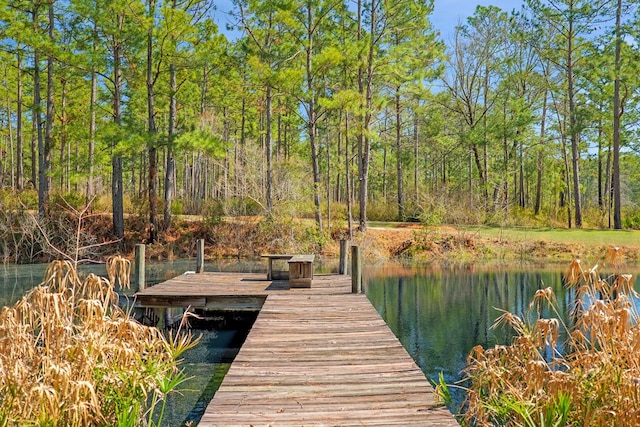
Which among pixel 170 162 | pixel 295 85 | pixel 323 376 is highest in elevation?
pixel 295 85

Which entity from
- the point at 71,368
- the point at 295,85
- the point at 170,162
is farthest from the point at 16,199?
the point at 71,368

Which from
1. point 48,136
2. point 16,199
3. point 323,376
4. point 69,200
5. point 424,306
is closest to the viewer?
point 323,376

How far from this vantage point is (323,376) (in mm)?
4863

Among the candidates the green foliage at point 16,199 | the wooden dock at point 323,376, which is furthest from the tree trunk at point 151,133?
the wooden dock at point 323,376

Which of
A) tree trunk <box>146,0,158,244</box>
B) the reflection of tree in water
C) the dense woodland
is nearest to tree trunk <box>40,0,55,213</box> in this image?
the dense woodland

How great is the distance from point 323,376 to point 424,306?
857cm

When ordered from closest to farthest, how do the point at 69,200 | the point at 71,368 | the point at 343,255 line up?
1. the point at 71,368
2. the point at 343,255
3. the point at 69,200

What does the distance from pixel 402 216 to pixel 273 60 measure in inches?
523

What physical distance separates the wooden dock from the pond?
53.8 inches

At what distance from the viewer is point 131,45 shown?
21.4 metres

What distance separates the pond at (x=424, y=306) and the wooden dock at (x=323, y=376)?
1.37m

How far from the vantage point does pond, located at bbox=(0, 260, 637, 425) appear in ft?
26.6

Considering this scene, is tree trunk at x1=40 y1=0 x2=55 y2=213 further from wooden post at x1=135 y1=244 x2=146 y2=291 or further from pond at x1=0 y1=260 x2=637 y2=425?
wooden post at x1=135 y1=244 x2=146 y2=291

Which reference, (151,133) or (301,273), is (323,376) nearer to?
(301,273)
